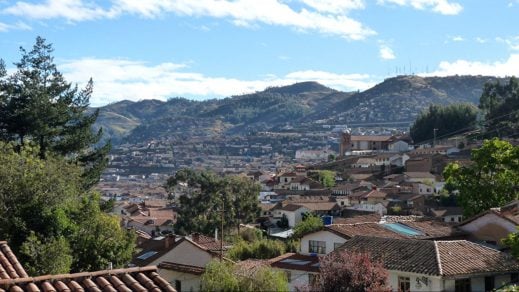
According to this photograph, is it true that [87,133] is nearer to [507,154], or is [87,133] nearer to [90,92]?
[90,92]

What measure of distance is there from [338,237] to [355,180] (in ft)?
179

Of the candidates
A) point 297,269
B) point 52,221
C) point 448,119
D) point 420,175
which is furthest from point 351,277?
point 448,119

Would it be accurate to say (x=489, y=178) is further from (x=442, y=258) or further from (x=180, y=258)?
(x=180, y=258)

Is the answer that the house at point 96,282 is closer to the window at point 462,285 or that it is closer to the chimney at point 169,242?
the window at point 462,285

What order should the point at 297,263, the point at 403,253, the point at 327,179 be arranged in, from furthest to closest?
the point at 327,179, the point at 297,263, the point at 403,253

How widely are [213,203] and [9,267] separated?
4442 cm

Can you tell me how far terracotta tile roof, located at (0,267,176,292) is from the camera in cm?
807

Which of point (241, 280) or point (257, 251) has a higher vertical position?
point (241, 280)

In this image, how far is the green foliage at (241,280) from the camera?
16.3m

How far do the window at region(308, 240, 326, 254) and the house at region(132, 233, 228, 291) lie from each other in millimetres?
4110

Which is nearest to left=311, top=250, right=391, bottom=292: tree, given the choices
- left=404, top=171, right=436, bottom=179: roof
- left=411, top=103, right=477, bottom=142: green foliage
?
left=404, top=171, right=436, bottom=179: roof

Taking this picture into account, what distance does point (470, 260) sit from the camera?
72.8ft

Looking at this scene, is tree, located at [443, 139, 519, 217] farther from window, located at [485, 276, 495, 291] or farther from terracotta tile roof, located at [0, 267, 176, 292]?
terracotta tile roof, located at [0, 267, 176, 292]

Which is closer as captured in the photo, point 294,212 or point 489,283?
point 489,283
